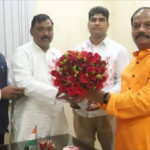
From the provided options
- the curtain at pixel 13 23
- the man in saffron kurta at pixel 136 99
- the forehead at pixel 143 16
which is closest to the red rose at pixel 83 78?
the man in saffron kurta at pixel 136 99

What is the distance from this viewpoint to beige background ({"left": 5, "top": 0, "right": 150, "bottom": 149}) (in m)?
3.47

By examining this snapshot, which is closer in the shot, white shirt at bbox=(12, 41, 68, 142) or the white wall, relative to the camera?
white shirt at bbox=(12, 41, 68, 142)

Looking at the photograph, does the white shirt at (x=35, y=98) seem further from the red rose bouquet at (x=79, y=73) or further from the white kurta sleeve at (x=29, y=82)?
the red rose bouquet at (x=79, y=73)

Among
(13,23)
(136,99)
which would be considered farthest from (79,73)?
(13,23)

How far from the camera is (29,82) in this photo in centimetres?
231

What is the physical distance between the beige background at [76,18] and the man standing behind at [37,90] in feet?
3.14

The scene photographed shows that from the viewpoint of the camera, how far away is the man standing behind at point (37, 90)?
234cm

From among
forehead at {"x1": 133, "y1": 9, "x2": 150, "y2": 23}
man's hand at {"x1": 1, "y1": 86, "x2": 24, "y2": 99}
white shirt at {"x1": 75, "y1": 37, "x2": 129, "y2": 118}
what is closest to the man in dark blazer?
man's hand at {"x1": 1, "y1": 86, "x2": 24, "y2": 99}

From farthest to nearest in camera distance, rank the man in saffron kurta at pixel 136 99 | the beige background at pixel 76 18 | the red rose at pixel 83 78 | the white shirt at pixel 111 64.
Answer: the beige background at pixel 76 18, the white shirt at pixel 111 64, the man in saffron kurta at pixel 136 99, the red rose at pixel 83 78

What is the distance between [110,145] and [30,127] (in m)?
0.81

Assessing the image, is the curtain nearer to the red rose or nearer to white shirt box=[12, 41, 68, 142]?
white shirt box=[12, 41, 68, 142]

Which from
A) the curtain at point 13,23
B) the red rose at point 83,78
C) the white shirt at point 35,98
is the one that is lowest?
the white shirt at point 35,98

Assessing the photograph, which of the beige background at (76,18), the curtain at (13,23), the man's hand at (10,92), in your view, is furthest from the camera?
the beige background at (76,18)

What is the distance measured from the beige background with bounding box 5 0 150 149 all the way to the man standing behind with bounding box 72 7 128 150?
86 cm
